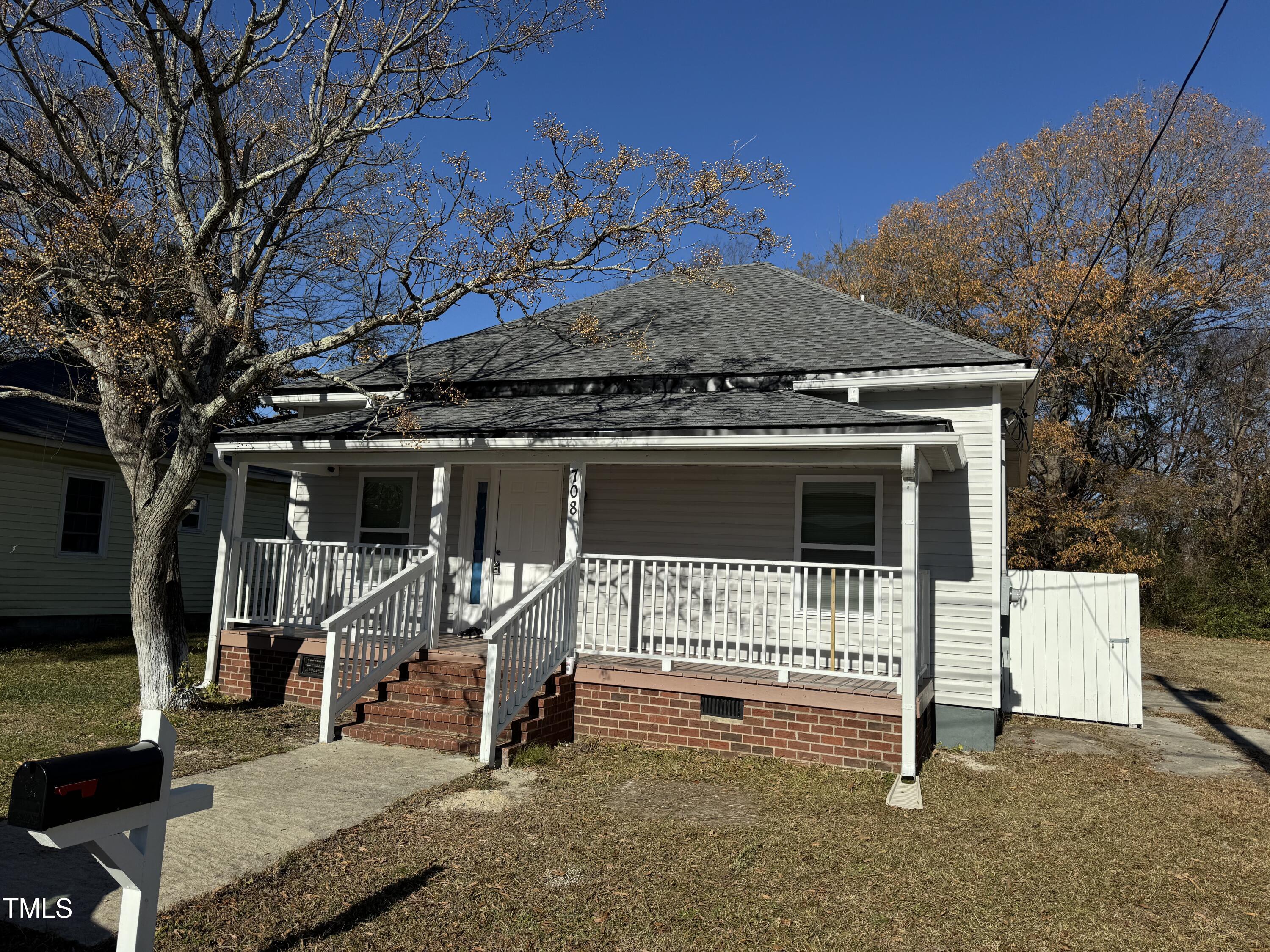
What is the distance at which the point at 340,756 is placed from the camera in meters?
7.34

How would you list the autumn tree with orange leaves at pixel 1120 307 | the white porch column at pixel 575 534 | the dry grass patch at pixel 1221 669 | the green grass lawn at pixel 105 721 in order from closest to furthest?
1. the green grass lawn at pixel 105 721
2. the white porch column at pixel 575 534
3. the dry grass patch at pixel 1221 669
4. the autumn tree with orange leaves at pixel 1120 307

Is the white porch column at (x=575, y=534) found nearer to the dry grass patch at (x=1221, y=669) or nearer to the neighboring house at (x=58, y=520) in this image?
the dry grass patch at (x=1221, y=669)

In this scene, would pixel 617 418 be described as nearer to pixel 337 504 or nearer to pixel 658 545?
pixel 658 545

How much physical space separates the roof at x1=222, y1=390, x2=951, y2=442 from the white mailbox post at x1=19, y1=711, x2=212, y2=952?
602 cm

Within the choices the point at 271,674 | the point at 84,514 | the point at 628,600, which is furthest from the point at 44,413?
the point at 628,600

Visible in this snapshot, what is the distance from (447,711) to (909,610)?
443cm

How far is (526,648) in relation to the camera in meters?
7.90

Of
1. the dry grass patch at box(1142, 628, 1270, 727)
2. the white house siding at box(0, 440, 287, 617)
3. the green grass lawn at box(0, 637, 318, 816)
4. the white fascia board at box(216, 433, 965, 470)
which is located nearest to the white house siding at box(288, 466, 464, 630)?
the white fascia board at box(216, 433, 965, 470)

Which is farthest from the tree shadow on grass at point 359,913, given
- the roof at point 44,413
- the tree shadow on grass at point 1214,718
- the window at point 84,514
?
the window at point 84,514

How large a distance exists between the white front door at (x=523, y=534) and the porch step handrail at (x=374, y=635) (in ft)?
5.69

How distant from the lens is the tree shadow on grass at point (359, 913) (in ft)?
12.9

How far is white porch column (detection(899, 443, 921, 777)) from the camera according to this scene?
730 cm

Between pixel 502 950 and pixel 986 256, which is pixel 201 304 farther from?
pixel 986 256

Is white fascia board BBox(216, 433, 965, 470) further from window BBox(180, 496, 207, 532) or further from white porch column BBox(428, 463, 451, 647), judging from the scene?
window BBox(180, 496, 207, 532)
